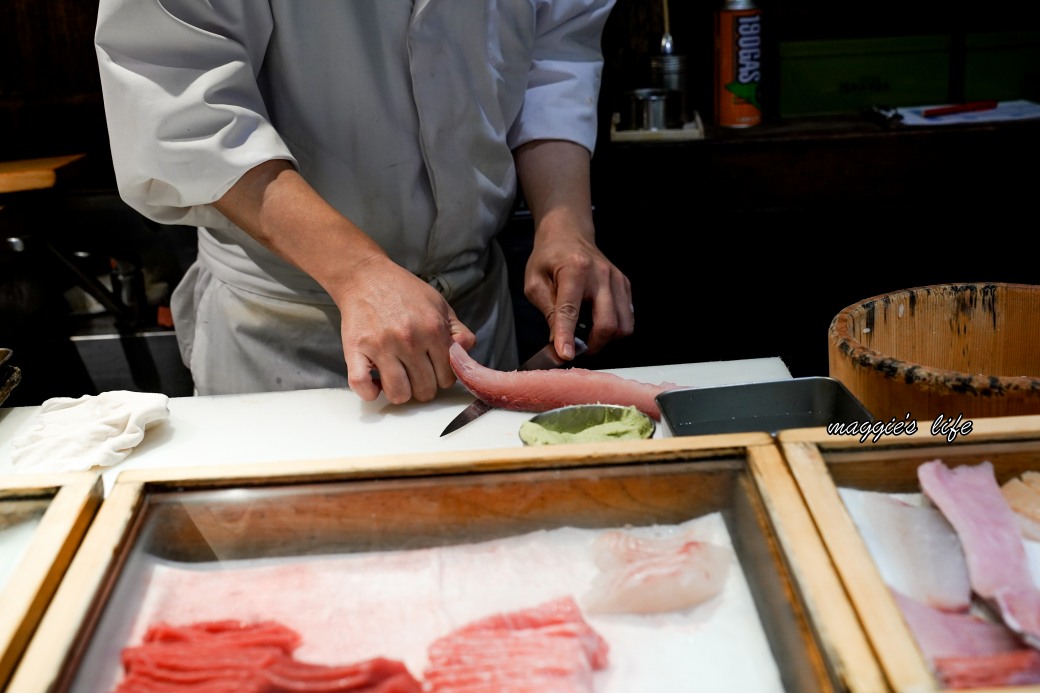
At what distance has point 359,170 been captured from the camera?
1916 millimetres

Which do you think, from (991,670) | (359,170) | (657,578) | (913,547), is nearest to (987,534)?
(913,547)

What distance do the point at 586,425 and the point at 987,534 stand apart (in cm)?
63

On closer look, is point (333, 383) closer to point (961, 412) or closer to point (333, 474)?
point (333, 474)

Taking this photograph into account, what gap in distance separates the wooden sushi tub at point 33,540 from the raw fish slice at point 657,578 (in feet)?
1.70

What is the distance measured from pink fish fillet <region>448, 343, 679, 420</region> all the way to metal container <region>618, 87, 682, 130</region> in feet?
6.61

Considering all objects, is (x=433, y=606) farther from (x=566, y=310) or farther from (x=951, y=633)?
(x=566, y=310)

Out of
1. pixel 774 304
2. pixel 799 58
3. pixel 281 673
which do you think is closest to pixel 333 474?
pixel 281 673

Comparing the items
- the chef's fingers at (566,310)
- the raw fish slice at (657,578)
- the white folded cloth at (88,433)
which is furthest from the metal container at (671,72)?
the raw fish slice at (657,578)

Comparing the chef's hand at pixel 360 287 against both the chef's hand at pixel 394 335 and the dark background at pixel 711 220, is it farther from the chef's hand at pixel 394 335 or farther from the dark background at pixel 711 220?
the dark background at pixel 711 220

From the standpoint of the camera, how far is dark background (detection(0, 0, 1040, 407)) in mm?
3230

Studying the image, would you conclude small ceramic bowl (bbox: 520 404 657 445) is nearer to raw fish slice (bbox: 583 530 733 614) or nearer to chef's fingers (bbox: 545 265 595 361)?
chef's fingers (bbox: 545 265 595 361)

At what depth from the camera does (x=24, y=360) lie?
3.10m

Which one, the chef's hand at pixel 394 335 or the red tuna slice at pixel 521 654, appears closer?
the red tuna slice at pixel 521 654

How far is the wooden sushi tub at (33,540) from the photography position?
0.84 m
